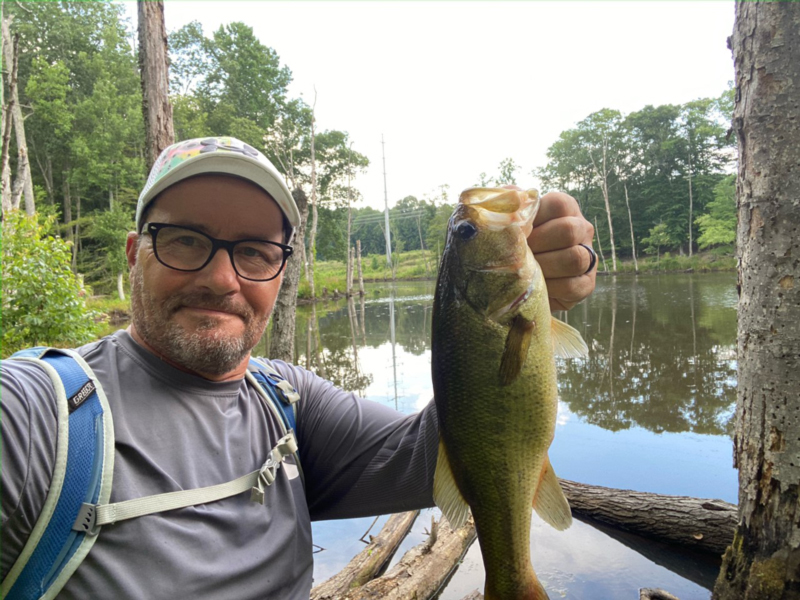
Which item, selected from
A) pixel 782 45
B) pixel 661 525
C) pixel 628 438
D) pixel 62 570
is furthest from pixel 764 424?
pixel 628 438

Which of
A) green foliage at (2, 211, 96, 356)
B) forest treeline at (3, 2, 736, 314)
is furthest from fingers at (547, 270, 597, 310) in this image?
forest treeline at (3, 2, 736, 314)

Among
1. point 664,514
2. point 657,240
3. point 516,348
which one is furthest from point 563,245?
point 657,240

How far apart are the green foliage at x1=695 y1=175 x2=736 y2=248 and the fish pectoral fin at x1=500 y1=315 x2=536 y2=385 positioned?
1575 inches

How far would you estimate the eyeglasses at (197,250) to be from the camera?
1777 millimetres

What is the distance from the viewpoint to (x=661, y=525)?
4355mm

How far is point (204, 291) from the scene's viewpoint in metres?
1.80

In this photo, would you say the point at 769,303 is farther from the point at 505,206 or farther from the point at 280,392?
the point at 280,392

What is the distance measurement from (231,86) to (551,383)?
3465 cm

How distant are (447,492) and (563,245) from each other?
0.92m

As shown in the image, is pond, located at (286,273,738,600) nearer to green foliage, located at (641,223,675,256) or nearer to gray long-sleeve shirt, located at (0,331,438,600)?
gray long-sleeve shirt, located at (0,331,438,600)

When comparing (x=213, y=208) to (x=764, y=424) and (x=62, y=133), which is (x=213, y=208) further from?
(x=62, y=133)

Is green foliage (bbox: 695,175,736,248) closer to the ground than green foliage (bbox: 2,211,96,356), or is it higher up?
higher up

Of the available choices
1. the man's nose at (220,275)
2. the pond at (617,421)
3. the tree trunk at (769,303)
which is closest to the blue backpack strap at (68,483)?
the man's nose at (220,275)

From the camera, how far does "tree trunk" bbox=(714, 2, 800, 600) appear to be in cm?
276
